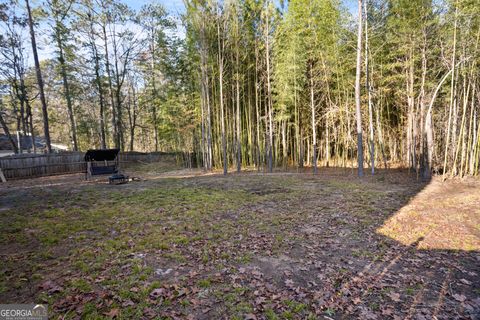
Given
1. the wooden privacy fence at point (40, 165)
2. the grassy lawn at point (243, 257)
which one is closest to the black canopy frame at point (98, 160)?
the wooden privacy fence at point (40, 165)

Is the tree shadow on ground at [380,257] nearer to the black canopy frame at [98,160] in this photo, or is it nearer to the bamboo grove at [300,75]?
the bamboo grove at [300,75]

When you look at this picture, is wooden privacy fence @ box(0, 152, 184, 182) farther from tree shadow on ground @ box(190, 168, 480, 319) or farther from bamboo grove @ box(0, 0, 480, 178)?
tree shadow on ground @ box(190, 168, 480, 319)

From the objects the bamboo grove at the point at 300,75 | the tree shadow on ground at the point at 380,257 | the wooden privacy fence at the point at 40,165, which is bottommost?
the tree shadow on ground at the point at 380,257

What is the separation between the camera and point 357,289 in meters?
2.19

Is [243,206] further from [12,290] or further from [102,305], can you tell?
[12,290]

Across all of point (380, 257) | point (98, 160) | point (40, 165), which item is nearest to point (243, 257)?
point (380, 257)

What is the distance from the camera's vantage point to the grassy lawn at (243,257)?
1.96 meters

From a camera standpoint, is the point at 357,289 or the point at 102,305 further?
the point at 357,289

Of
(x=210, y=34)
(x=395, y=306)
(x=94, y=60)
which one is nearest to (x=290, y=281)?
(x=395, y=306)

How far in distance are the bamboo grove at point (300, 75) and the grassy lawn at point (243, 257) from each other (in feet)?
12.7

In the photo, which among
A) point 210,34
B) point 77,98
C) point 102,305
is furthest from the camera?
point 77,98

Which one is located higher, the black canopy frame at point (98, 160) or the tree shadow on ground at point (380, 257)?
the black canopy frame at point (98, 160)

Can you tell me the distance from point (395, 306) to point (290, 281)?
92cm

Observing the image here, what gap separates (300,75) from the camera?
8914 mm
